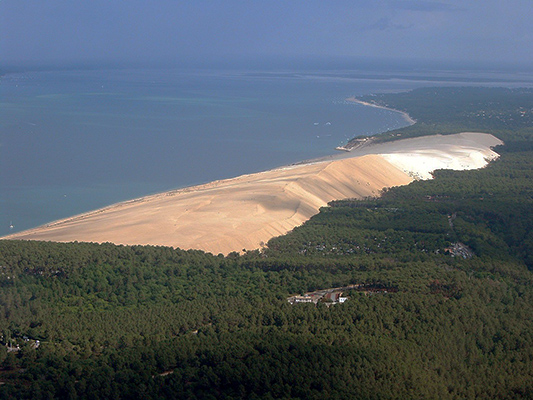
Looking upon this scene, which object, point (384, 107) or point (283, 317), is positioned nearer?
point (283, 317)

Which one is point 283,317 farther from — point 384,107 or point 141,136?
point 384,107

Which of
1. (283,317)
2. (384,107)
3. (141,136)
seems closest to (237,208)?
(283,317)

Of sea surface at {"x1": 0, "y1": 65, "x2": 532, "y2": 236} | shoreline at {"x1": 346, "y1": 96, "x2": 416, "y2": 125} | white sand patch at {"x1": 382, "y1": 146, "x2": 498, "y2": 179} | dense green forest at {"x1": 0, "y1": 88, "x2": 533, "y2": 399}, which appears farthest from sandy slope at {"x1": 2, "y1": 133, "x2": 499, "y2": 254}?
shoreline at {"x1": 346, "y1": 96, "x2": 416, "y2": 125}

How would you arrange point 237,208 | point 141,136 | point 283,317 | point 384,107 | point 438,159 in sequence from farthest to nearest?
1. point 384,107
2. point 141,136
3. point 438,159
4. point 237,208
5. point 283,317

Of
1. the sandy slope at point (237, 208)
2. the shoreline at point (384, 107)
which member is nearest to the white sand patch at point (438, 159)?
the sandy slope at point (237, 208)

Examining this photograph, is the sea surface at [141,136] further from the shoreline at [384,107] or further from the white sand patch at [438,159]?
the white sand patch at [438,159]

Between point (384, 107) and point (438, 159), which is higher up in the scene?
point (384, 107)

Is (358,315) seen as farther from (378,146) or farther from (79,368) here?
(378,146)
